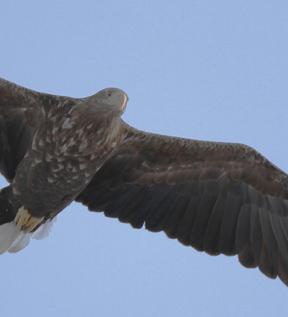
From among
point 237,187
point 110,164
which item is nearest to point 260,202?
point 237,187

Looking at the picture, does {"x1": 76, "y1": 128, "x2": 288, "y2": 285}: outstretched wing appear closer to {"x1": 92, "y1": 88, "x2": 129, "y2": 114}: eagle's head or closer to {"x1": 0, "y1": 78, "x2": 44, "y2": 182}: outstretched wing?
{"x1": 92, "y1": 88, "x2": 129, "y2": 114}: eagle's head

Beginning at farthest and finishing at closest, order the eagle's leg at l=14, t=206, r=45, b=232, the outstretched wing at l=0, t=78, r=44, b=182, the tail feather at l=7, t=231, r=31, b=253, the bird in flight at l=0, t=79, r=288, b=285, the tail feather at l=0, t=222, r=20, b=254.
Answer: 1. the tail feather at l=7, t=231, r=31, b=253
2. the tail feather at l=0, t=222, r=20, b=254
3. the eagle's leg at l=14, t=206, r=45, b=232
4. the outstretched wing at l=0, t=78, r=44, b=182
5. the bird in flight at l=0, t=79, r=288, b=285

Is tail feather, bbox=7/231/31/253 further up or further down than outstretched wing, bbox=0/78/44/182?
further down

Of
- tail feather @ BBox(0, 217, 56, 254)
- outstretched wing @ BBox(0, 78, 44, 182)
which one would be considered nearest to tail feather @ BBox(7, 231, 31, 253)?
tail feather @ BBox(0, 217, 56, 254)

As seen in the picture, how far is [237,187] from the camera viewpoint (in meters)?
9.97

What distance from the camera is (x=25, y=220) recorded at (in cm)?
971

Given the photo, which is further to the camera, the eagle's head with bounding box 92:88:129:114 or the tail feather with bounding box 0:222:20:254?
the tail feather with bounding box 0:222:20:254

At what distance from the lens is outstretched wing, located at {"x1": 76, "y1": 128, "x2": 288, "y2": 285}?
9.69m

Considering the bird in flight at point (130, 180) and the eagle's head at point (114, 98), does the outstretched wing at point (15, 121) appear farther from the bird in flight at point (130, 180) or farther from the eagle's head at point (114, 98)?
the eagle's head at point (114, 98)

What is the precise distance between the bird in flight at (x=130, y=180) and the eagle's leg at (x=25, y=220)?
0.01 meters

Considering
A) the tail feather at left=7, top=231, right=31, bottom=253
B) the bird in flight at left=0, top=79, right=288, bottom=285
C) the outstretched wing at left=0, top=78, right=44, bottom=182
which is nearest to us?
the bird in flight at left=0, top=79, right=288, bottom=285

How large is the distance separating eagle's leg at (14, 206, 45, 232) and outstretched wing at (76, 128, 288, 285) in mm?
750

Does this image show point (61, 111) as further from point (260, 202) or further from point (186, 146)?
point (260, 202)

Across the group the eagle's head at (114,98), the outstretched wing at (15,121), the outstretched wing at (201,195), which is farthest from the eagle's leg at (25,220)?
the eagle's head at (114,98)
